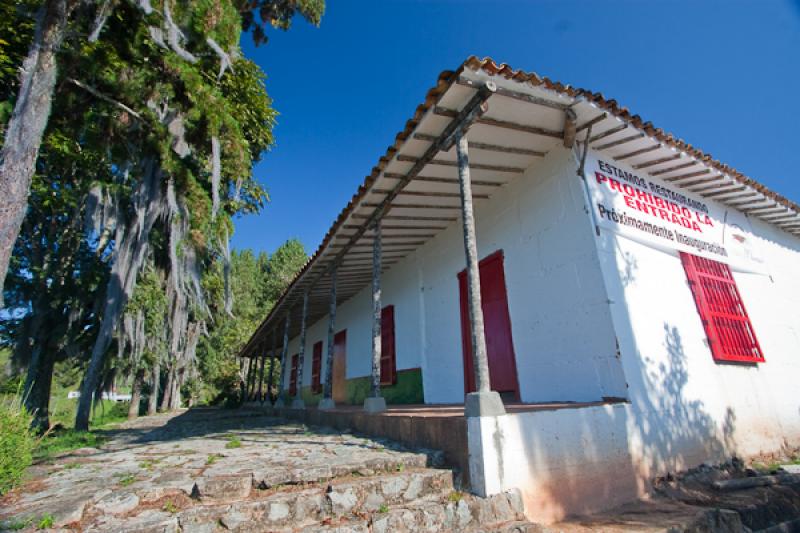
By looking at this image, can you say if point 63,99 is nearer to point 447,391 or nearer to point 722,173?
point 447,391

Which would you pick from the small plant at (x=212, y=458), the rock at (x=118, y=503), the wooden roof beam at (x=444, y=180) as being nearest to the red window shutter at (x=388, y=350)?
the wooden roof beam at (x=444, y=180)

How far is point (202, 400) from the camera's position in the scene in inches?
1277

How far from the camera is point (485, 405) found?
2943 mm

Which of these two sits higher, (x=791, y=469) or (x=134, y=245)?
(x=134, y=245)

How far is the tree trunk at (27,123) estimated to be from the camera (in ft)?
14.2

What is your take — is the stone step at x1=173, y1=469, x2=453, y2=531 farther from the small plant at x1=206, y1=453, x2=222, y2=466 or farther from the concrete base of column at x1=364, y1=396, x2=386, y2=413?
the concrete base of column at x1=364, y1=396, x2=386, y2=413

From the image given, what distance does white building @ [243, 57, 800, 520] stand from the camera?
3328mm

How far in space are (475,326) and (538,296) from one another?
6.61 ft

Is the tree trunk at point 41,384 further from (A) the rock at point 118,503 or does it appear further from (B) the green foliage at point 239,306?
(A) the rock at point 118,503

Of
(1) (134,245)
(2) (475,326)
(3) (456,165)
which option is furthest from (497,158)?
(1) (134,245)

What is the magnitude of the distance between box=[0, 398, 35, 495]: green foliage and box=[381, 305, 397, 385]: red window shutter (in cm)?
576

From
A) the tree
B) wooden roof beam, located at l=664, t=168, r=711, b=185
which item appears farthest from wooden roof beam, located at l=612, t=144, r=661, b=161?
the tree

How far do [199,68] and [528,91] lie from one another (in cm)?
771

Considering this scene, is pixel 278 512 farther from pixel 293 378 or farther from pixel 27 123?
pixel 293 378
